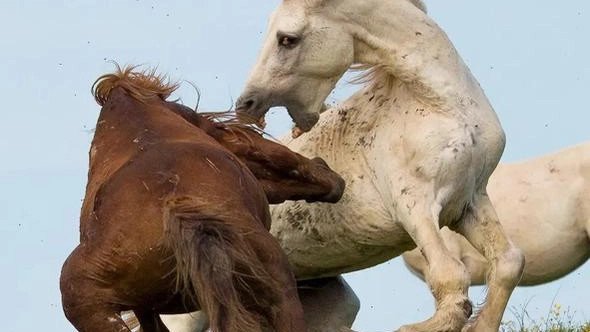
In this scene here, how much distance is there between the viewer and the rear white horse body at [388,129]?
405 inches

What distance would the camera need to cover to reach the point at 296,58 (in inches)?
413

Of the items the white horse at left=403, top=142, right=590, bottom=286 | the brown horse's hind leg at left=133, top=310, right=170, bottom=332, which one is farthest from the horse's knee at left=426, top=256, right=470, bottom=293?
the white horse at left=403, top=142, right=590, bottom=286

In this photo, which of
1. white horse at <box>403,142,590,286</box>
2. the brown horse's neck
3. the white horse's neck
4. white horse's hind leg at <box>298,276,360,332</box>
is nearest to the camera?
the brown horse's neck

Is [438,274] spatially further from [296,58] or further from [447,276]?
[296,58]

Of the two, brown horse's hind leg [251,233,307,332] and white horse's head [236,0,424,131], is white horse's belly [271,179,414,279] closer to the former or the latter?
white horse's head [236,0,424,131]

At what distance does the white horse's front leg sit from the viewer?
9.73m

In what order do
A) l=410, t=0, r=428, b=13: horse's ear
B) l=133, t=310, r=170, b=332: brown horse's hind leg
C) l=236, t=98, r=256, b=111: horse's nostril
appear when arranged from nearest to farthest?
l=133, t=310, r=170, b=332: brown horse's hind leg < l=236, t=98, r=256, b=111: horse's nostril < l=410, t=0, r=428, b=13: horse's ear

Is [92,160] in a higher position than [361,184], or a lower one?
higher

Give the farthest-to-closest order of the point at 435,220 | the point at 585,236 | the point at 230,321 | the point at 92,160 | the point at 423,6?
1. the point at 585,236
2. the point at 423,6
3. the point at 435,220
4. the point at 92,160
5. the point at 230,321

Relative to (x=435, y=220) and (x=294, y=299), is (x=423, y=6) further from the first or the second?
(x=294, y=299)

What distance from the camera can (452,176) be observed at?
33.6ft

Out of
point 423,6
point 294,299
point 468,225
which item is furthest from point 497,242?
point 294,299

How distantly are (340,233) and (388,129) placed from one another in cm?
64

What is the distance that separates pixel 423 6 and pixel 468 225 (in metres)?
1.27
